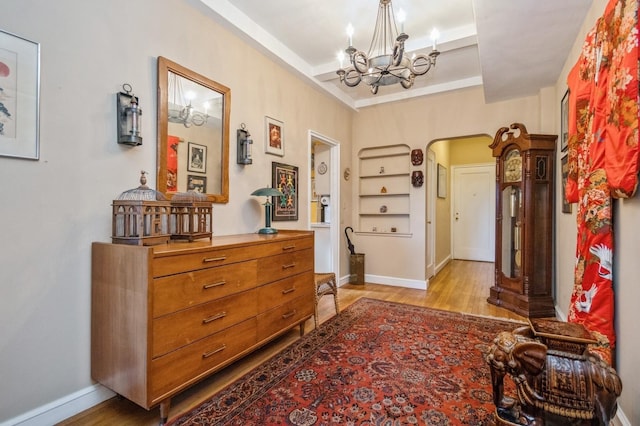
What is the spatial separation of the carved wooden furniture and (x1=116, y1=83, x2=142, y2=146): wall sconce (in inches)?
90.0

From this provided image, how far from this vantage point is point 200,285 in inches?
70.1

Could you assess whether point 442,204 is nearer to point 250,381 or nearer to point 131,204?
point 250,381

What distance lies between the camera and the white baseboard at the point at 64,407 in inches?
60.7

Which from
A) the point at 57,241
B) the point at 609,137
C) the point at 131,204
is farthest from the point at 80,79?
the point at 609,137

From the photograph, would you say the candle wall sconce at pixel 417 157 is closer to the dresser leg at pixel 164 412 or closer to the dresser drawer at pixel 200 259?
the dresser drawer at pixel 200 259

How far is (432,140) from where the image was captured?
4.52m

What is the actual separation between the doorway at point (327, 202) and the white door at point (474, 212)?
392cm

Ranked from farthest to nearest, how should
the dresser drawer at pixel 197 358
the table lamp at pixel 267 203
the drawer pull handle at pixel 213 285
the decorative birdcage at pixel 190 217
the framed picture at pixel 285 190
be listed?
the framed picture at pixel 285 190, the table lamp at pixel 267 203, the decorative birdcage at pixel 190 217, the drawer pull handle at pixel 213 285, the dresser drawer at pixel 197 358

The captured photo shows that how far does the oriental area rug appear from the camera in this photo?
1.67m

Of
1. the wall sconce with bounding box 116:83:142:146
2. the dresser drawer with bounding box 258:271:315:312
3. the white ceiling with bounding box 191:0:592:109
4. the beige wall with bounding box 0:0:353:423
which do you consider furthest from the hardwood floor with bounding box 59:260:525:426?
the white ceiling with bounding box 191:0:592:109

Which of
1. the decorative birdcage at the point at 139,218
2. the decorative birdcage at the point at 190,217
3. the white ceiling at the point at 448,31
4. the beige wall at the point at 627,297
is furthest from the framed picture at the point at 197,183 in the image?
the beige wall at the point at 627,297

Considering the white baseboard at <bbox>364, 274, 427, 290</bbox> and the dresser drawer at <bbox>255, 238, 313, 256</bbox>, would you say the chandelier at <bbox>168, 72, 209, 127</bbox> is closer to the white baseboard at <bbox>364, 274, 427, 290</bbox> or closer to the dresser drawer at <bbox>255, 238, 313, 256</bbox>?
the dresser drawer at <bbox>255, 238, 313, 256</bbox>

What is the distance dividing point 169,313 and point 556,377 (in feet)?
5.89

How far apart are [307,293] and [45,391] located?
5.83 ft
